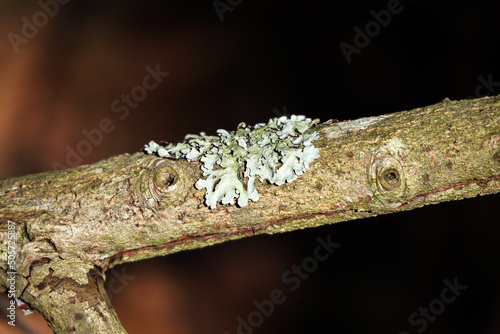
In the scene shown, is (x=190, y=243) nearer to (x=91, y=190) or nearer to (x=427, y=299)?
(x=91, y=190)

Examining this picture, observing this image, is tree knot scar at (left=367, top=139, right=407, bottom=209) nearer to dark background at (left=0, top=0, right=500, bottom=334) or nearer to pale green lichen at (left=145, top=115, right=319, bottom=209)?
pale green lichen at (left=145, top=115, right=319, bottom=209)

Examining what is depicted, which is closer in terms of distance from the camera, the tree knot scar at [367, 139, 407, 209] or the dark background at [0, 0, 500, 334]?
the tree knot scar at [367, 139, 407, 209]

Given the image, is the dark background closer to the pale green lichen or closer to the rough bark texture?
the rough bark texture

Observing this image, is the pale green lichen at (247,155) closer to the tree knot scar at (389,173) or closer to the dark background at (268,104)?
the tree knot scar at (389,173)

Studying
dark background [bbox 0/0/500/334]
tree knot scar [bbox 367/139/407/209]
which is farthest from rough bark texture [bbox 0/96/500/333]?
dark background [bbox 0/0/500/334]

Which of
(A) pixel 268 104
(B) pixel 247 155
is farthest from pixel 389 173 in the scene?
(A) pixel 268 104
